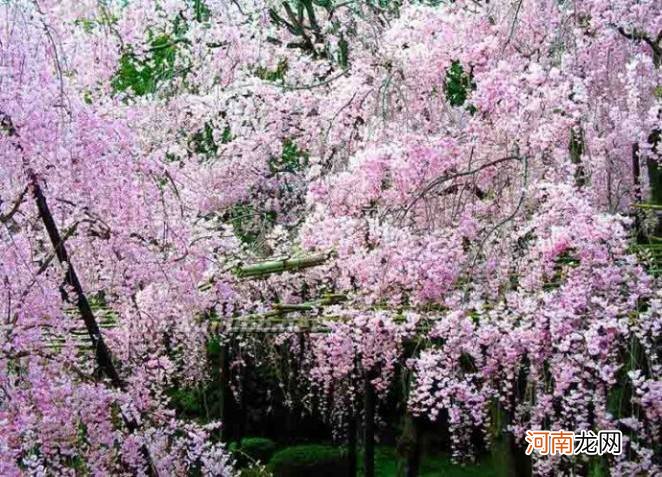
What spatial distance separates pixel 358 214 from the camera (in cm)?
592

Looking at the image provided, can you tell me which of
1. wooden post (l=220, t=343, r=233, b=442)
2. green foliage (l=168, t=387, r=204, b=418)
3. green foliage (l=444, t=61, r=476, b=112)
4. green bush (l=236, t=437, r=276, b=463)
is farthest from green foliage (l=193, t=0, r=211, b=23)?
green bush (l=236, t=437, r=276, b=463)

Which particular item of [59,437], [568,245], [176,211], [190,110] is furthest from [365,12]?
[59,437]

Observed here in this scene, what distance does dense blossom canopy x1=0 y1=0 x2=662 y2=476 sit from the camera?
3481 millimetres

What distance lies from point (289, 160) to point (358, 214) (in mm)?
2528

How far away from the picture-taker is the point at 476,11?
6254 mm

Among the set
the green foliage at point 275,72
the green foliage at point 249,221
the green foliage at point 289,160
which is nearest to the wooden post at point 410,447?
the green foliage at point 249,221

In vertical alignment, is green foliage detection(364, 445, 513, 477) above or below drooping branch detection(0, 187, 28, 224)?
below

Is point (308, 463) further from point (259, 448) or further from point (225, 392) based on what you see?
point (225, 392)

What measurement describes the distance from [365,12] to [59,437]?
4.89 metres

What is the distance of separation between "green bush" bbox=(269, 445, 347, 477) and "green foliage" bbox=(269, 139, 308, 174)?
3043mm

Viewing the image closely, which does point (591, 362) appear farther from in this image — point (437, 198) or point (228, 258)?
point (228, 258)

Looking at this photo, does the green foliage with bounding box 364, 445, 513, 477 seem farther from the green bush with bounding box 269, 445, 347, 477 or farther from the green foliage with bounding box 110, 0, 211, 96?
the green foliage with bounding box 110, 0, 211, 96

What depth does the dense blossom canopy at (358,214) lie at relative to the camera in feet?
11.4

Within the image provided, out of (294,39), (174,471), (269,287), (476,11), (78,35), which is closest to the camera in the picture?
(174,471)
